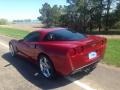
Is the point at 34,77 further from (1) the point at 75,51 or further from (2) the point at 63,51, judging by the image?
(1) the point at 75,51

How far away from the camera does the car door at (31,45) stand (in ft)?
24.0

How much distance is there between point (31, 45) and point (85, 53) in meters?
2.34

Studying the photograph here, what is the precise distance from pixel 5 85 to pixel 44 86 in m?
1.19

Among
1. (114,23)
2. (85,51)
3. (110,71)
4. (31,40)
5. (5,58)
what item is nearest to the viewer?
(85,51)

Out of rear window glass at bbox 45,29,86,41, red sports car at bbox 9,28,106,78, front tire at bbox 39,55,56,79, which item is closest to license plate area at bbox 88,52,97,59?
red sports car at bbox 9,28,106,78

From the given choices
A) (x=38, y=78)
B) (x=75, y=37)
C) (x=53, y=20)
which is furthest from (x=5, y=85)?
(x=53, y=20)

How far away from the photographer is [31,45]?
7.62 m

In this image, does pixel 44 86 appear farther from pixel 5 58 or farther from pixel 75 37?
pixel 5 58

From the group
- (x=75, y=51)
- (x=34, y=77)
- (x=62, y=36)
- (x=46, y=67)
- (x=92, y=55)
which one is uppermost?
(x=62, y=36)

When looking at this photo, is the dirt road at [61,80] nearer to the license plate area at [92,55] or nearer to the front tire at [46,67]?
the front tire at [46,67]

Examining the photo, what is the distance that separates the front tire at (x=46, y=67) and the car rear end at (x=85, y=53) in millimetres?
798

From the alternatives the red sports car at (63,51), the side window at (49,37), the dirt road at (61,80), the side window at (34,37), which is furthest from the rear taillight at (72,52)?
the side window at (34,37)

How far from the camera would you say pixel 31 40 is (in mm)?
7855

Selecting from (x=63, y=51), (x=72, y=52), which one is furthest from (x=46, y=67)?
(x=72, y=52)
